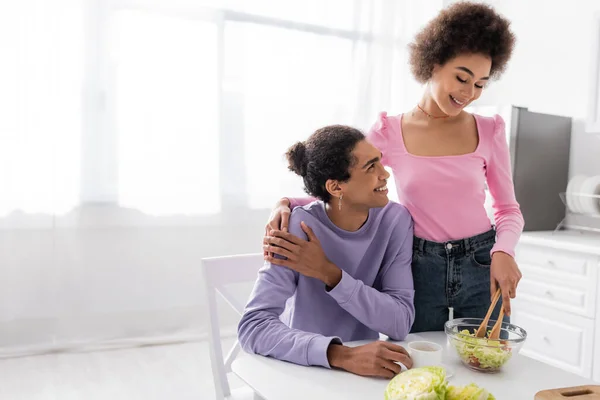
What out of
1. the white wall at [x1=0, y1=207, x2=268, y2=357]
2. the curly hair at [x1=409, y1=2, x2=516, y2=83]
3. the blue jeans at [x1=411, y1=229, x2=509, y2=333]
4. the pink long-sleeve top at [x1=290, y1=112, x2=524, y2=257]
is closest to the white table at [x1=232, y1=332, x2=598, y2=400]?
the blue jeans at [x1=411, y1=229, x2=509, y2=333]

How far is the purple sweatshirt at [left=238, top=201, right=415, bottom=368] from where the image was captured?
43.8 inches

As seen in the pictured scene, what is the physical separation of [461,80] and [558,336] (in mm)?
1742

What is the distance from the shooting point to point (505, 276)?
1.21 meters

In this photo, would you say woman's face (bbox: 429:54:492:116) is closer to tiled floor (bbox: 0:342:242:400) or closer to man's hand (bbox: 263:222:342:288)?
man's hand (bbox: 263:222:342:288)

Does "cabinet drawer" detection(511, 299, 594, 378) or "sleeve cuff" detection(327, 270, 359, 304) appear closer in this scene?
"sleeve cuff" detection(327, 270, 359, 304)

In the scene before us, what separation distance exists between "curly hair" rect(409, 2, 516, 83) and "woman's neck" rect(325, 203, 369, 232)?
429 mm

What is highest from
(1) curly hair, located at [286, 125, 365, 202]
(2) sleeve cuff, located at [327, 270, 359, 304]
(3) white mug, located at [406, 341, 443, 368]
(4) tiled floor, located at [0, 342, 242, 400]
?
(1) curly hair, located at [286, 125, 365, 202]

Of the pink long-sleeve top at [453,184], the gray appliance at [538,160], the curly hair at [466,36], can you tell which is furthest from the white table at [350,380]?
the gray appliance at [538,160]

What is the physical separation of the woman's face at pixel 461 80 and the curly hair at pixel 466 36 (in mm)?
21

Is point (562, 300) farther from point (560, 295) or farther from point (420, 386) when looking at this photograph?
point (420, 386)

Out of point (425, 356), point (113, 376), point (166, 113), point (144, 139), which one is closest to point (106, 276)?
point (113, 376)

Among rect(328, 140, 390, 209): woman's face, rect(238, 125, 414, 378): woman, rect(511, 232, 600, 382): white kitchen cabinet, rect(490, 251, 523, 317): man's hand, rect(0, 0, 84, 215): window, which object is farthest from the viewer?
rect(0, 0, 84, 215): window

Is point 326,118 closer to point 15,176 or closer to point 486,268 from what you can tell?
point 15,176

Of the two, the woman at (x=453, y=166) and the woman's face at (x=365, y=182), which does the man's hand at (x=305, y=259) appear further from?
the woman's face at (x=365, y=182)
